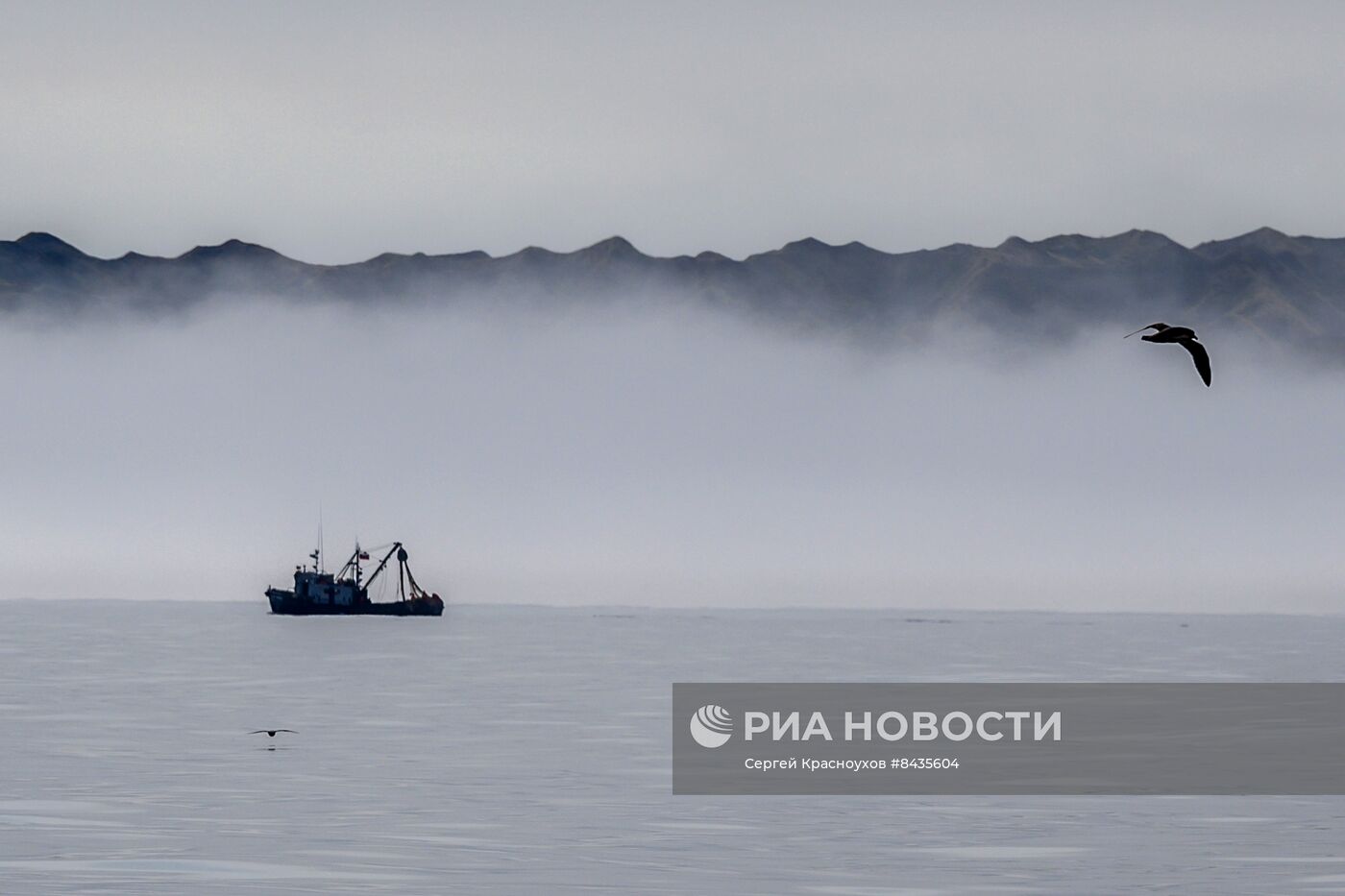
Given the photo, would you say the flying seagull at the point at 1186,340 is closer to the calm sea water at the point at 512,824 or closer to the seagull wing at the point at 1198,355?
the seagull wing at the point at 1198,355

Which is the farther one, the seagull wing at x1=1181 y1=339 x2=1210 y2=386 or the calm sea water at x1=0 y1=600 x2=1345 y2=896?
the seagull wing at x1=1181 y1=339 x2=1210 y2=386

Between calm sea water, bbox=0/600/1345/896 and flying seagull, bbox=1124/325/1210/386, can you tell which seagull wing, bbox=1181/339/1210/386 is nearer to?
flying seagull, bbox=1124/325/1210/386

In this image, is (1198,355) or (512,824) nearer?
(1198,355)

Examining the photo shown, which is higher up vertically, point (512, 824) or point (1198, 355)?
point (1198, 355)

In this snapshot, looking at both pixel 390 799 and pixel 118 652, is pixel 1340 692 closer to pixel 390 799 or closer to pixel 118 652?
pixel 390 799

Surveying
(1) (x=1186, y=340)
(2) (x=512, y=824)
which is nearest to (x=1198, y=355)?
(1) (x=1186, y=340)

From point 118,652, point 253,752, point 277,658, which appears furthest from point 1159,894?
point 118,652

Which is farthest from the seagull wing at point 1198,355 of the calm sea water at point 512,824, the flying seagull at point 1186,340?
the calm sea water at point 512,824

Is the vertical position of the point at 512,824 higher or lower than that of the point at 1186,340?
lower

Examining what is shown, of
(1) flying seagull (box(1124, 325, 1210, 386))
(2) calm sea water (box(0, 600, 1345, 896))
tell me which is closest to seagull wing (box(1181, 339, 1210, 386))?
(1) flying seagull (box(1124, 325, 1210, 386))

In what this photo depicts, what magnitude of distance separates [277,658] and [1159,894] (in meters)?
144

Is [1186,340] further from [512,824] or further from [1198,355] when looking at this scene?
[512,824]

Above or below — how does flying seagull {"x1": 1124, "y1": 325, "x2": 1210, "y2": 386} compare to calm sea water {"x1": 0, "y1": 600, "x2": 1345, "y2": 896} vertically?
above

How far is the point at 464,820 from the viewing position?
56.9 meters
